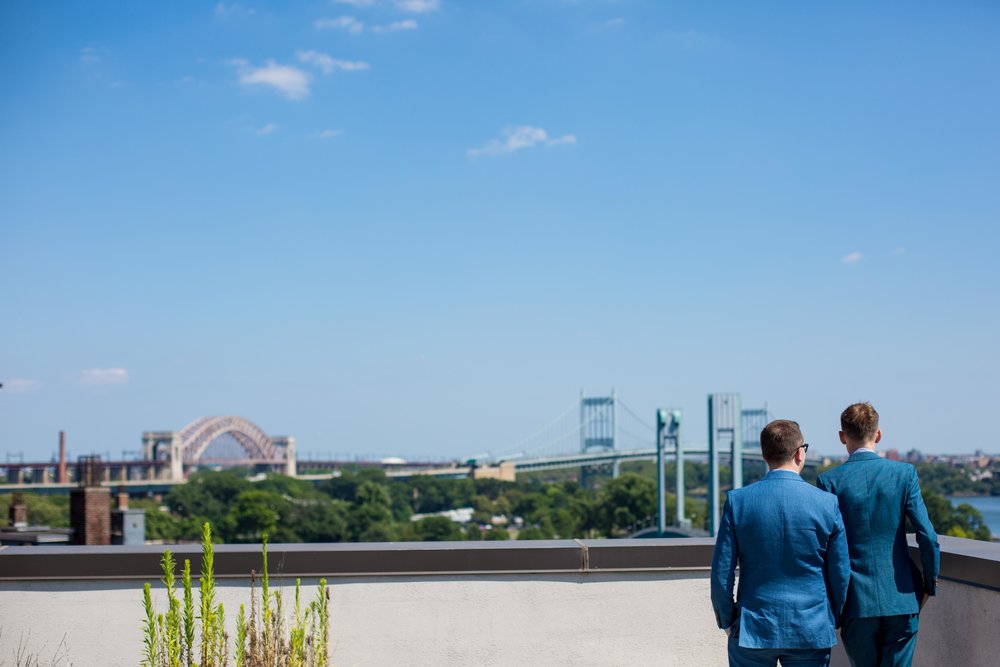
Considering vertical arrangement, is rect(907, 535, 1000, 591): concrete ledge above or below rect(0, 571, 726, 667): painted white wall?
above

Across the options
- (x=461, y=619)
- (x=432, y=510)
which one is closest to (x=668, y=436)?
(x=461, y=619)

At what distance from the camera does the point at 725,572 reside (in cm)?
282

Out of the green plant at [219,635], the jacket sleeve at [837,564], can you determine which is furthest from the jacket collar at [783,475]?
the green plant at [219,635]

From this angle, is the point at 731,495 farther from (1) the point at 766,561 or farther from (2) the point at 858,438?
(2) the point at 858,438

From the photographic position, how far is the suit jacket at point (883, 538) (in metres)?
2.96

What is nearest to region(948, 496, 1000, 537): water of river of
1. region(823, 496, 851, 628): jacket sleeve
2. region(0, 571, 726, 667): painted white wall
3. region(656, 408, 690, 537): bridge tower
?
region(656, 408, 690, 537): bridge tower

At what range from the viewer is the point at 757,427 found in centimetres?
7856

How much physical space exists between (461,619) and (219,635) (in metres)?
0.94

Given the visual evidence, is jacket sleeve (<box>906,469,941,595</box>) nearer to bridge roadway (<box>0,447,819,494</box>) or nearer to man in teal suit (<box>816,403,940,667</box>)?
man in teal suit (<box>816,403,940,667</box>)

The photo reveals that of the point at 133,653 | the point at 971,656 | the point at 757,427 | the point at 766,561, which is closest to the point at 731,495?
the point at 766,561

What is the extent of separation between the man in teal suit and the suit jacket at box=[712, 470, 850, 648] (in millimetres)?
166

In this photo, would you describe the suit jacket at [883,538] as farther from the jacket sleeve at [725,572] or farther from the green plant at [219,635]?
the green plant at [219,635]

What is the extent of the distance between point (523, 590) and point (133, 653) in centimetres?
153

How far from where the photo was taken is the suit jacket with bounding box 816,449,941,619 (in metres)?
2.96
